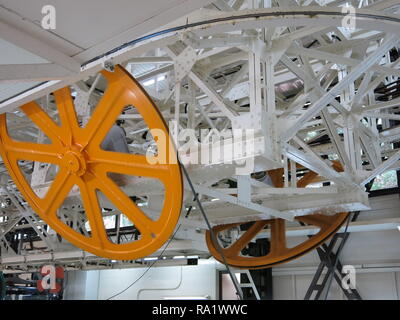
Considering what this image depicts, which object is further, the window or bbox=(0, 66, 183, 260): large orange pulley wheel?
the window

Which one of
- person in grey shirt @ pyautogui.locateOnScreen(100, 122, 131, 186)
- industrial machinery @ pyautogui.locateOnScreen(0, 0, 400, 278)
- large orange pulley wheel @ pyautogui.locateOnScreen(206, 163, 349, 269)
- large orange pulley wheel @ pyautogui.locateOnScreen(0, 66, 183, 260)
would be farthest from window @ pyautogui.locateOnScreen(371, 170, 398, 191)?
large orange pulley wheel @ pyautogui.locateOnScreen(0, 66, 183, 260)

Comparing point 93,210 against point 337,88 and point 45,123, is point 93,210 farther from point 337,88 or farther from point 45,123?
point 337,88

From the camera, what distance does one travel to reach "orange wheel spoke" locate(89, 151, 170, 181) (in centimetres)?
439

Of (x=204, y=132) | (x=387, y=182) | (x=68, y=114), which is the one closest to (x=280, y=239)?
(x=204, y=132)

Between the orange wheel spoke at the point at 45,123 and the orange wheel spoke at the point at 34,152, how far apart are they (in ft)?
0.46

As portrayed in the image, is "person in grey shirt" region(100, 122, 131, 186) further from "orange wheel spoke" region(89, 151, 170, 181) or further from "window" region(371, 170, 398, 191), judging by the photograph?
"window" region(371, 170, 398, 191)

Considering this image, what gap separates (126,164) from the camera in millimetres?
4539

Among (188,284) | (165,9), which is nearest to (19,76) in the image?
(165,9)

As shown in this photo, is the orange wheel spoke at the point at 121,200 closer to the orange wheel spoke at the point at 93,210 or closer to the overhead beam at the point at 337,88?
the orange wheel spoke at the point at 93,210

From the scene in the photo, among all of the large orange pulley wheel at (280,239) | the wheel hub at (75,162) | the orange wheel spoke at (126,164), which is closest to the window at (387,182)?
the large orange pulley wheel at (280,239)

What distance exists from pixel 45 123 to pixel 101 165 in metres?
0.84

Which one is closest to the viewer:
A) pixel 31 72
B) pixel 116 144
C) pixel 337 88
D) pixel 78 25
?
pixel 78 25
